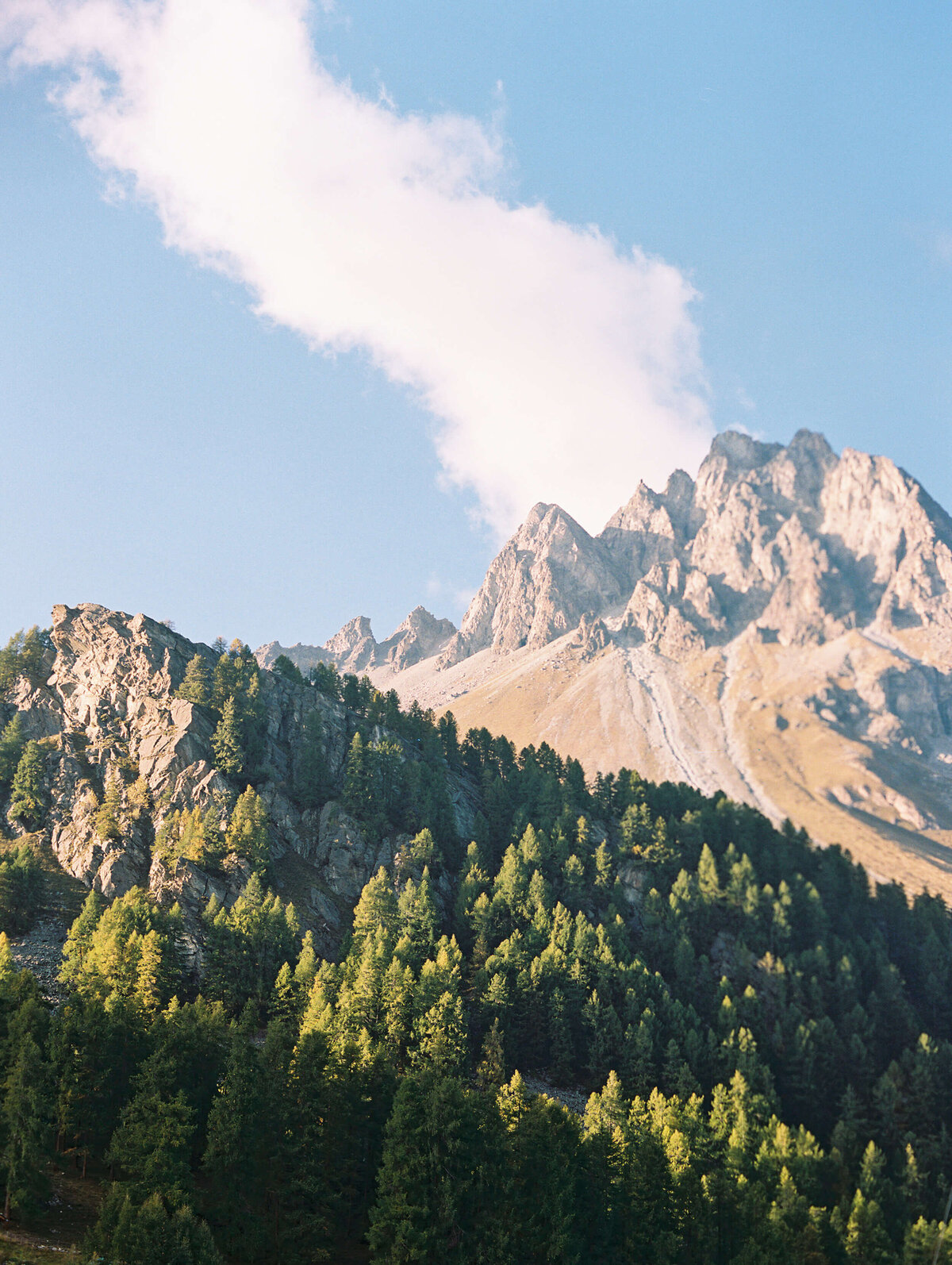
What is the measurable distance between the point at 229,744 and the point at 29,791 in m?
32.5

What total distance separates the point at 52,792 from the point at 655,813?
109 m

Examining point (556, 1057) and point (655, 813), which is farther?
point (655, 813)

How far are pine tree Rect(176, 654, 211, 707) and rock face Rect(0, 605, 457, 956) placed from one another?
8.49 feet

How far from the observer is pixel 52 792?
14088 centimetres

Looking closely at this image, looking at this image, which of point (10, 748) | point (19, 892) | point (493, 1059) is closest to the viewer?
point (493, 1059)

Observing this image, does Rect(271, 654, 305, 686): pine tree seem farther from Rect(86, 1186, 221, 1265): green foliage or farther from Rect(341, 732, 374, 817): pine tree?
Rect(86, 1186, 221, 1265): green foliage

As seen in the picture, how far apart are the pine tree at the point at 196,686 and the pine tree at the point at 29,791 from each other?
25942 millimetres

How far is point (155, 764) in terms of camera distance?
144m

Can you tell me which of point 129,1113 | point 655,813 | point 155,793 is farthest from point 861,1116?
point 155,793

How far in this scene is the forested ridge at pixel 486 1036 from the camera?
61.6 m

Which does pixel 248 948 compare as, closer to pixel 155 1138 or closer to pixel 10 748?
pixel 155 1138

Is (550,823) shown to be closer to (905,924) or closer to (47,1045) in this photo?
(905,924)

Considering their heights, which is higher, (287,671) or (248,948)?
(287,671)

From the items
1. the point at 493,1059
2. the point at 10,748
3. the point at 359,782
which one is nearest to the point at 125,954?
the point at 493,1059
